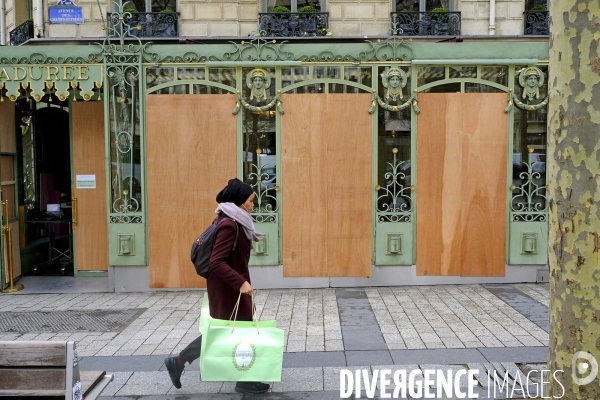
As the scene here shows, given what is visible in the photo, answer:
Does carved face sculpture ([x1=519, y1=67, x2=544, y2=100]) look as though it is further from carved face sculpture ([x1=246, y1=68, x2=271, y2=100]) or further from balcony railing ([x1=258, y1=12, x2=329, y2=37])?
carved face sculpture ([x1=246, y1=68, x2=271, y2=100])

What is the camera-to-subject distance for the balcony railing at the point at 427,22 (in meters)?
11.2

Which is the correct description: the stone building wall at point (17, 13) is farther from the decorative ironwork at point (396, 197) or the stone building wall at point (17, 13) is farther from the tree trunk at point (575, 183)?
the tree trunk at point (575, 183)

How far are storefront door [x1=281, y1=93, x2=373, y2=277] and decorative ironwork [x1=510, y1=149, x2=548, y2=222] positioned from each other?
232cm

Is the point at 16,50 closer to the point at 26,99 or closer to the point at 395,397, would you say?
the point at 26,99

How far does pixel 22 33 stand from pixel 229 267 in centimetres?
939

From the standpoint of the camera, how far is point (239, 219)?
16.5ft

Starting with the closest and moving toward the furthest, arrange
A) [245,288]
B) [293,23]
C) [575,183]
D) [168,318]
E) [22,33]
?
[575,183], [245,288], [168,318], [293,23], [22,33]

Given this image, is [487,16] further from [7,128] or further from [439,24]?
[7,128]

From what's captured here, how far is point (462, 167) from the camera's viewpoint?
9164mm

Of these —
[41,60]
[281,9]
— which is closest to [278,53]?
[281,9]

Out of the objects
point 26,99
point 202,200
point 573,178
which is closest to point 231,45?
point 202,200

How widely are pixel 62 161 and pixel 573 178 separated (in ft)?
31.8

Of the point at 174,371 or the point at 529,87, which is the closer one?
the point at 174,371

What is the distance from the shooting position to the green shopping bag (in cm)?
455
